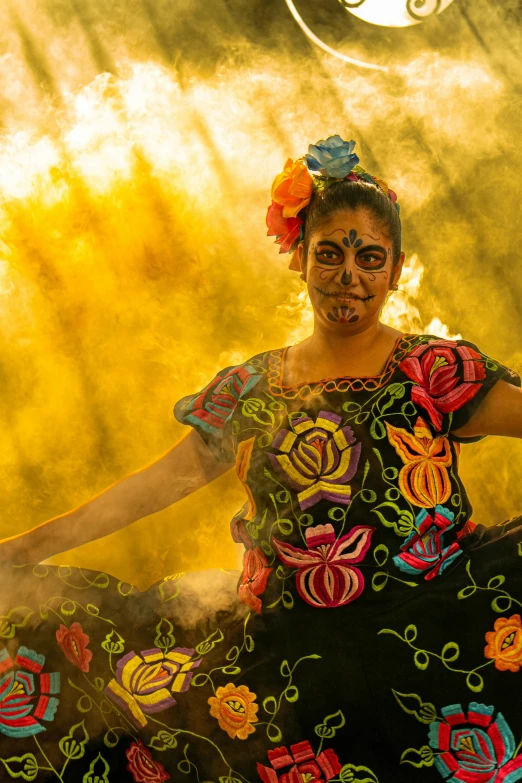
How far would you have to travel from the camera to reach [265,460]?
1.84m

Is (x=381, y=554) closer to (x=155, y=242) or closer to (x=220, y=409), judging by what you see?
(x=220, y=409)

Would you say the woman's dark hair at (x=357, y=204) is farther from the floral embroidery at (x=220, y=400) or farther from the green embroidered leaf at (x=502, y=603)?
the green embroidered leaf at (x=502, y=603)

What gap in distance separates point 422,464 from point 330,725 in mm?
507

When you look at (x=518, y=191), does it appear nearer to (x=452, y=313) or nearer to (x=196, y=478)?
(x=452, y=313)

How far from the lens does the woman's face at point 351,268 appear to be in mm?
1896

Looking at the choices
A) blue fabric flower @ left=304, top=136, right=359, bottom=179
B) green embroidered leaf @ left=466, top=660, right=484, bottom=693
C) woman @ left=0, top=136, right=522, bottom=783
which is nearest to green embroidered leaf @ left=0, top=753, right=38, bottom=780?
woman @ left=0, top=136, right=522, bottom=783

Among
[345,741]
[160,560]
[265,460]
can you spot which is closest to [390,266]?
[265,460]

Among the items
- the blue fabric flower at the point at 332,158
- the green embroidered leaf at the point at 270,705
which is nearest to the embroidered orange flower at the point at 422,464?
the green embroidered leaf at the point at 270,705

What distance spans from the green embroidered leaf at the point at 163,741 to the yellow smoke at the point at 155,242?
962 millimetres

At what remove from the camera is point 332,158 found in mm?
1943

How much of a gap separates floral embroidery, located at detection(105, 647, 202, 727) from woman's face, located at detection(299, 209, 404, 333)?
75 centimetres

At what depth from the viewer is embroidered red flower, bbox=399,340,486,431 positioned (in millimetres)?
1746

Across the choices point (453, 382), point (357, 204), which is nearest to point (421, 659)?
point (453, 382)

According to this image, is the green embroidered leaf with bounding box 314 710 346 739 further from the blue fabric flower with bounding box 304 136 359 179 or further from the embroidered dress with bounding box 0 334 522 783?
the blue fabric flower with bounding box 304 136 359 179
